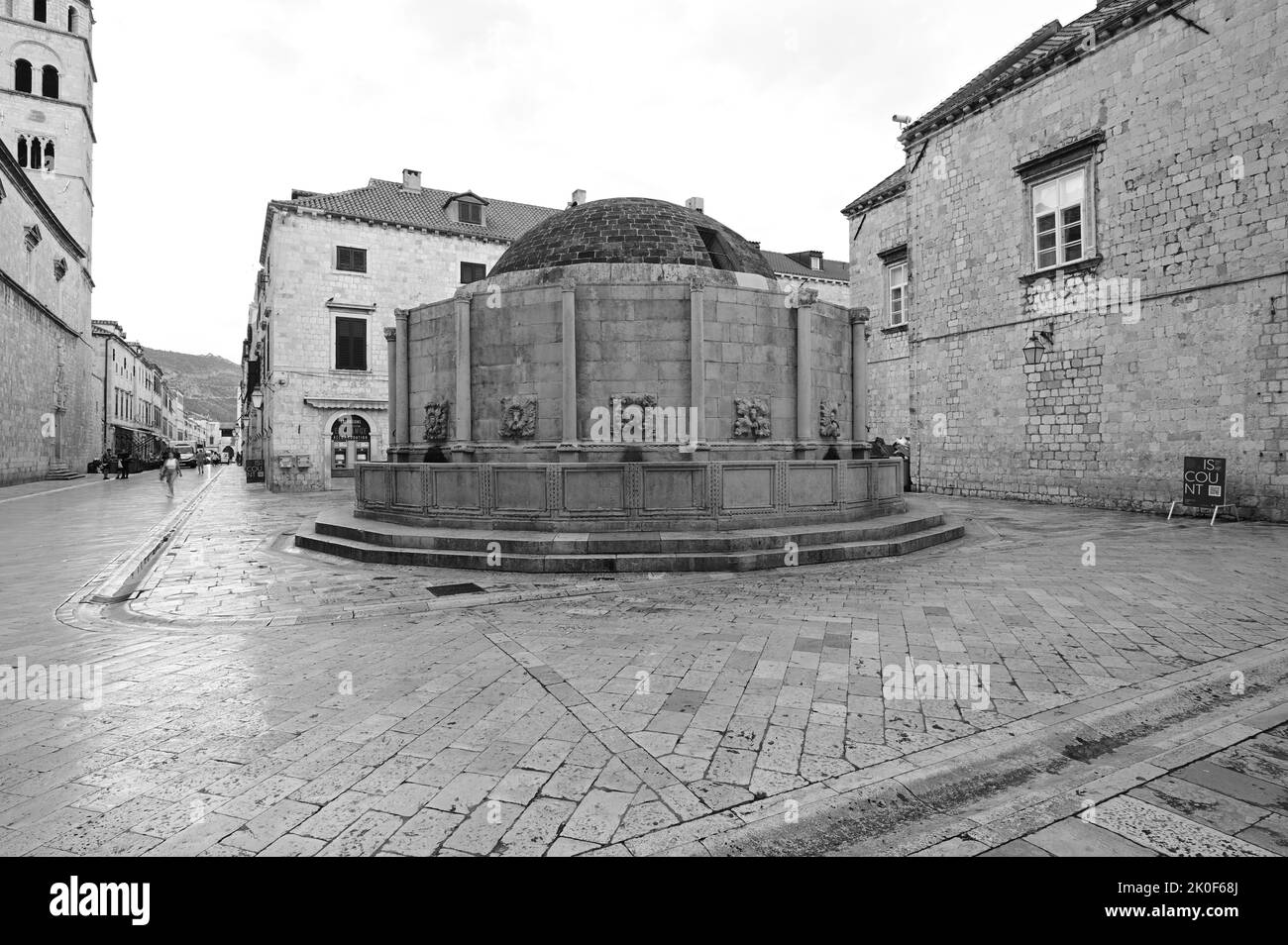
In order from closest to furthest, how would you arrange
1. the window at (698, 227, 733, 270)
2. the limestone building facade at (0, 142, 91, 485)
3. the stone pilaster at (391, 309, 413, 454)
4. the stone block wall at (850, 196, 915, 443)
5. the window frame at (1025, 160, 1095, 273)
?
the stone pilaster at (391, 309, 413, 454)
the window at (698, 227, 733, 270)
the window frame at (1025, 160, 1095, 273)
the stone block wall at (850, 196, 915, 443)
the limestone building facade at (0, 142, 91, 485)

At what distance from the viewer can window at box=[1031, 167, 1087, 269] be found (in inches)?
695

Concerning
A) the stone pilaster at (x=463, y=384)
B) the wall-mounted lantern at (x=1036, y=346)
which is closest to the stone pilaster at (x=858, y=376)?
the wall-mounted lantern at (x=1036, y=346)

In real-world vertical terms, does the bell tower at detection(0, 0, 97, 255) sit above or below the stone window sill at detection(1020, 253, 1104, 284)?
above

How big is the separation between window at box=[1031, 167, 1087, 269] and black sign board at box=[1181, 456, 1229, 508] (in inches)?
245

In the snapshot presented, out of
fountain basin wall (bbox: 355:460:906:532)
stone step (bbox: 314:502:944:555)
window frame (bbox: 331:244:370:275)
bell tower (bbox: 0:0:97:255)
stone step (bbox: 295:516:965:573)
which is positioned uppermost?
bell tower (bbox: 0:0:97:255)

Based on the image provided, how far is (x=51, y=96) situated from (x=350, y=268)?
36061 mm

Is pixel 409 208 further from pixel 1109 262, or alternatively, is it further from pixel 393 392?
pixel 1109 262

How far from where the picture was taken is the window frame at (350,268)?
3098cm

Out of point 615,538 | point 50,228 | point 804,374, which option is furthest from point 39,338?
point 804,374

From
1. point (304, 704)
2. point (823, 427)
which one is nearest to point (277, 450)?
point (823, 427)

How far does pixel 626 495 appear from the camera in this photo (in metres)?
10.5

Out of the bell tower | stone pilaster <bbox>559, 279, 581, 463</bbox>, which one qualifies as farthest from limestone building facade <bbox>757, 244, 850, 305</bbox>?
the bell tower

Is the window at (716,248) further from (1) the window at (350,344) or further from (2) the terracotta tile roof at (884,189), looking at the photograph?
(1) the window at (350,344)

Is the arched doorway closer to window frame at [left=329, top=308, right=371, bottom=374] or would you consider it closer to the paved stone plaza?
window frame at [left=329, top=308, right=371, bottom=374]
